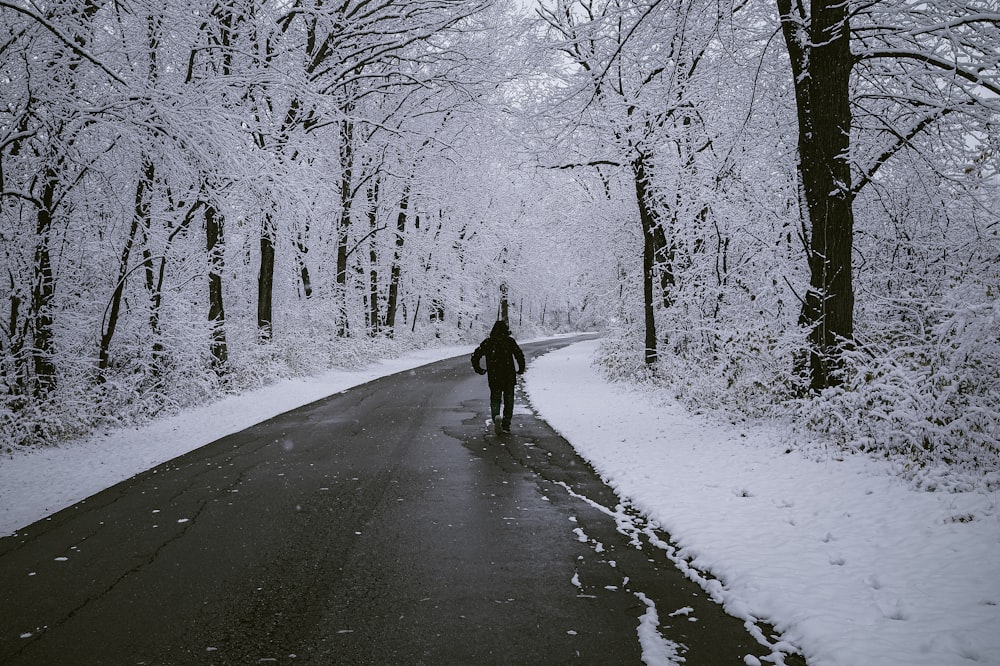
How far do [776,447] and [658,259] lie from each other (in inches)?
399

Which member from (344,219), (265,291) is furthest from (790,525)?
(344,219)

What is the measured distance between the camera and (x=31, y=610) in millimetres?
3795

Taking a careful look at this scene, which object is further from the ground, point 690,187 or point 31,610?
point 690,187

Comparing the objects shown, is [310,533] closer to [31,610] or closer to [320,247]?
[31,610]

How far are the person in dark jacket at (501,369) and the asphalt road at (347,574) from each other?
8.25ft

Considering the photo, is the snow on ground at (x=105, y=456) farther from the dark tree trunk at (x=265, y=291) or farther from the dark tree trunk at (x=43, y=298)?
the dark tree trunk at (x=265, y=291)

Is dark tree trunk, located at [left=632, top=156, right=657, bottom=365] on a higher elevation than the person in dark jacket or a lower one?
higher

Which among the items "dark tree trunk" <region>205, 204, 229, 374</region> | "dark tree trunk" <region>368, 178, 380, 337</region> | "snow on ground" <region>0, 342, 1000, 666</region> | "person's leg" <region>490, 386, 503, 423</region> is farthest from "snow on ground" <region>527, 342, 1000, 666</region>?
"dark tree trunk" <region>368, 178, 380, 337</region>

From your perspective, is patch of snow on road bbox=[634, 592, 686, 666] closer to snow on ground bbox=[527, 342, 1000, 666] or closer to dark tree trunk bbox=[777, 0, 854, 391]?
snow on ground bbox=[527, 342, 1000, 666]

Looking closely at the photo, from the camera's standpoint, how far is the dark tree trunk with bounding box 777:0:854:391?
7.96 m

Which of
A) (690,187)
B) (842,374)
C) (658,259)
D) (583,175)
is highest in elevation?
(583,175)

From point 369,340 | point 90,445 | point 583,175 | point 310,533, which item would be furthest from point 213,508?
point 369,340

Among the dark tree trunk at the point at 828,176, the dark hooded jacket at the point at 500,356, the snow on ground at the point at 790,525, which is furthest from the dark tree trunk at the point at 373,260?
the dark tree trunk at the point at 828,176

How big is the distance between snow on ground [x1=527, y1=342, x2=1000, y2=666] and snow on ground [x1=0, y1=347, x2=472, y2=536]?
19.6 feet
